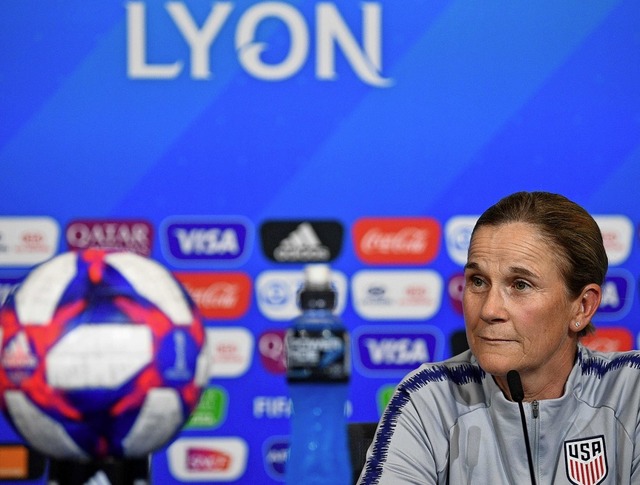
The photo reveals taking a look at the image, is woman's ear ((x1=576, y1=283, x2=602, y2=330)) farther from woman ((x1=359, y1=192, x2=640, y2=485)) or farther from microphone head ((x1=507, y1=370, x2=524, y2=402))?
microphone head ((x1=507, y1=370, x2=524, y2=402))

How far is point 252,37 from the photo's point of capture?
3.01 metres

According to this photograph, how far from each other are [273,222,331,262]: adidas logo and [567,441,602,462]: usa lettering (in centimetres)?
167

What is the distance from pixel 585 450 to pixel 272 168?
178 centimetres

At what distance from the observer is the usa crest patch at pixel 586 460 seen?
138 cm

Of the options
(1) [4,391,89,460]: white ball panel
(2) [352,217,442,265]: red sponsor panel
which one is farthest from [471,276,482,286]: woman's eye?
(2) [352,217,442,265]: red sponsor panel

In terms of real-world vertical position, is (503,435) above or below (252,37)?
below

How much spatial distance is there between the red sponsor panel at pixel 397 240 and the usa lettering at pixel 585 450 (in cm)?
164

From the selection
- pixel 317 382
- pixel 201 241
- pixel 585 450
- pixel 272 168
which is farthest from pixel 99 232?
pixel 585 450

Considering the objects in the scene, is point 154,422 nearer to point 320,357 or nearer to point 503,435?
point 503,435

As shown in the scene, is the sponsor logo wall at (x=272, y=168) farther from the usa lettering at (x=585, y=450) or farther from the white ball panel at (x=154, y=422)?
the white ball panel at (x=154, y=422)

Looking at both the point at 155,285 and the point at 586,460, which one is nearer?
the point at 155,285

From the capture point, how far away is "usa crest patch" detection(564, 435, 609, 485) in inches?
54.5

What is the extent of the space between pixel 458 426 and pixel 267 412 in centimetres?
164

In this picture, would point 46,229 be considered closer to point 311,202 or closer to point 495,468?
point 311,202
